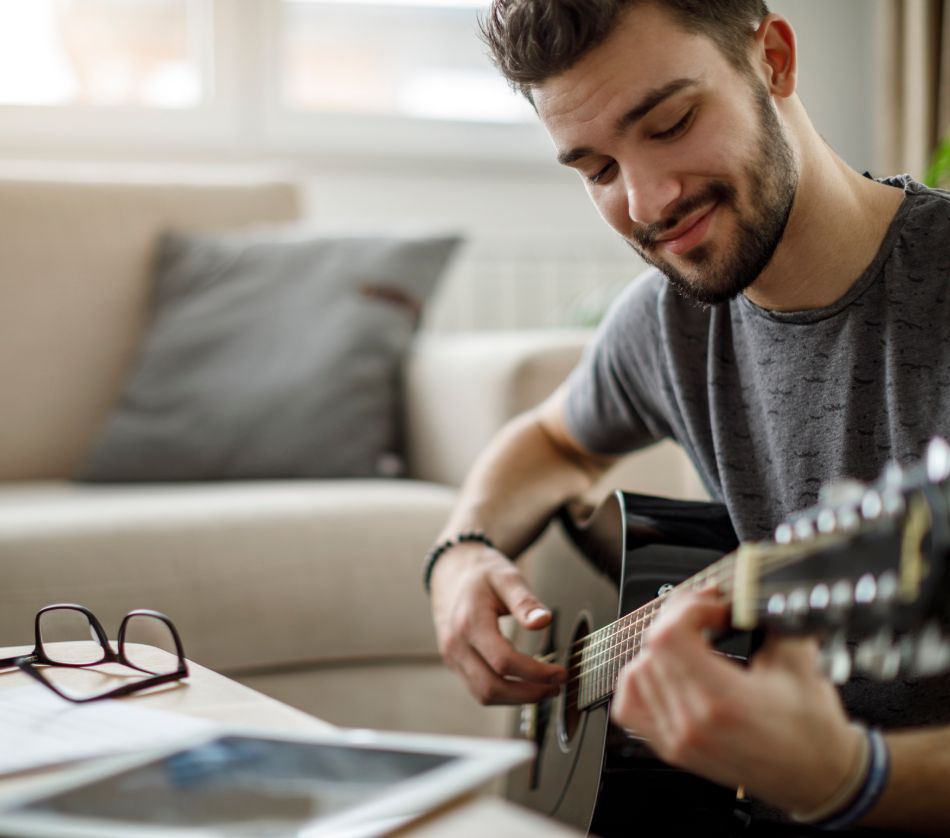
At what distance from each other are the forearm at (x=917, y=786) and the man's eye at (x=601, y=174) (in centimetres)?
53

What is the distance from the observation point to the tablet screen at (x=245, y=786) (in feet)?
1.66

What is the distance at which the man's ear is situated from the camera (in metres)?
0.95

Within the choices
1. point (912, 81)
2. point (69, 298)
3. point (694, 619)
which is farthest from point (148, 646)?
point (912, 81)

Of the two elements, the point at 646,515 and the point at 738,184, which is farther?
the point at 646,515

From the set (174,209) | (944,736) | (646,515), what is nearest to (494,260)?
(174,209)

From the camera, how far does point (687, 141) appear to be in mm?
896

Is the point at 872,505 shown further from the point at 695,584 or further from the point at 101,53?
the point at 101,53

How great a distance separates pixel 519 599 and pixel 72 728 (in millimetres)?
514

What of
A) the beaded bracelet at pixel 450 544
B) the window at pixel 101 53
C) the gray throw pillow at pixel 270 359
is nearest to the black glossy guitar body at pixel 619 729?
the beaded bracelet at pixel 450 544

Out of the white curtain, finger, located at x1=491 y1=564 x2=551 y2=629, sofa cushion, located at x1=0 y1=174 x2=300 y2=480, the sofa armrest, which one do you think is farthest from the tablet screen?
the white curtain

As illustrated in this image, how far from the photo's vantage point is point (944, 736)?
65cm

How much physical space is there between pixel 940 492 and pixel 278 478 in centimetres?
131

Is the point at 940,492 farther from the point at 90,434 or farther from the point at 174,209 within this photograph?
the point at 174,209

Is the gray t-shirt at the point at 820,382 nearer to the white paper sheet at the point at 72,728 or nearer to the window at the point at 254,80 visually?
the white paper sheet at the point at 72,728
